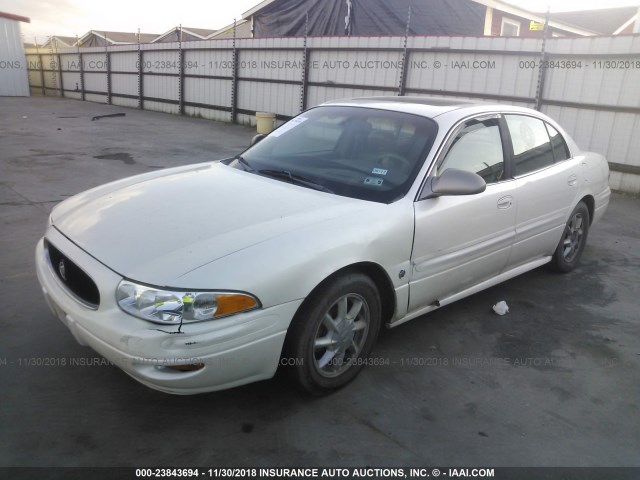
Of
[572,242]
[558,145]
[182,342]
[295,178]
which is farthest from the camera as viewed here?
[572,242]

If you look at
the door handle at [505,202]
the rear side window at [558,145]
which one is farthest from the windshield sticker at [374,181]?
the rear side window at [558,145]

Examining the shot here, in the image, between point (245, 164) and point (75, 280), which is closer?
point (75, 280)

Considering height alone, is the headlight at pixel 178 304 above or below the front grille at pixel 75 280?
above

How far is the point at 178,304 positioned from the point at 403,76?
10896mm

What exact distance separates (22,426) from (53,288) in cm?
68

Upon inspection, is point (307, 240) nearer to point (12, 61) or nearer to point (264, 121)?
point (264, 121)

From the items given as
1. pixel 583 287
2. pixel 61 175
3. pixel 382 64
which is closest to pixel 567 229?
pixel 583 287

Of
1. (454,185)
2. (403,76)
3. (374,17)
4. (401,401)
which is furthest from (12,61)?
(401,401)

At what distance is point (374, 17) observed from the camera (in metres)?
17.0

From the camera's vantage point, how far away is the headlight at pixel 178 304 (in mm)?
2258

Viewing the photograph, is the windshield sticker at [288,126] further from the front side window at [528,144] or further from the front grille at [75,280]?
the front grille at [75,280]

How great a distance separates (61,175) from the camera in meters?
8.17

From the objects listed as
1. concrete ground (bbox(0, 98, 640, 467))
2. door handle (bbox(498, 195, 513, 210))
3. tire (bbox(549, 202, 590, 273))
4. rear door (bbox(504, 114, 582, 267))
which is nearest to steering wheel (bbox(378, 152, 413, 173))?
door handle (bbox(498, 195, 513, 210))

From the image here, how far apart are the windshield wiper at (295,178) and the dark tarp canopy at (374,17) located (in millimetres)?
14805
